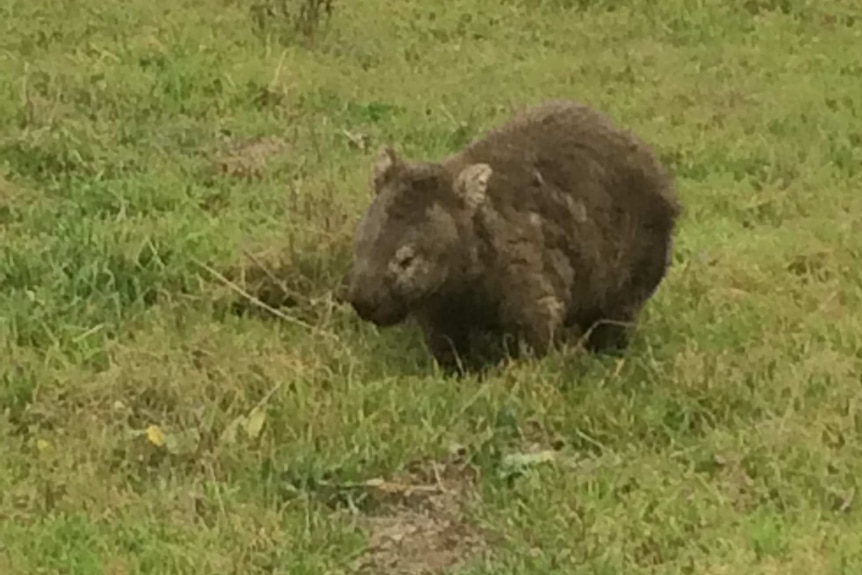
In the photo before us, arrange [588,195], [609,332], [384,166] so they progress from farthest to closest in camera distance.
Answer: [609,332] < [588,195] < [384,166]

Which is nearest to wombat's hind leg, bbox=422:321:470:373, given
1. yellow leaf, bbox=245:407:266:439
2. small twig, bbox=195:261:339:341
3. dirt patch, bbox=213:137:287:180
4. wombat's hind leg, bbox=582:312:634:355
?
small twig, bbox=195:261:339:341

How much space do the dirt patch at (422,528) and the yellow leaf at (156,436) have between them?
0.73 m

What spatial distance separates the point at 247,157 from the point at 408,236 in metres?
2.97

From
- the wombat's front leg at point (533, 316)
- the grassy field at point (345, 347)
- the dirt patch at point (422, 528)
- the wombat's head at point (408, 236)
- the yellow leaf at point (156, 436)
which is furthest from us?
the wombat's front leg at point (533, 316)

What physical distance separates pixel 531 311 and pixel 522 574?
1868 mm

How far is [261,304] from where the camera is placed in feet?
24.1

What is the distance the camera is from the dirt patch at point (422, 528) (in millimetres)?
5332

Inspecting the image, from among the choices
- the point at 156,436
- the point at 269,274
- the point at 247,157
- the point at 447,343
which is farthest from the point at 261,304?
the point at 247,157

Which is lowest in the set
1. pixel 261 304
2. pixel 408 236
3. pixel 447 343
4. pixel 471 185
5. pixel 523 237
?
pixel 261 304

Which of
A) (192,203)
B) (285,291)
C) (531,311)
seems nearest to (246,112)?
(192,203)

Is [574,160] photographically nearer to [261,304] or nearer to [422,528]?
[261,304]

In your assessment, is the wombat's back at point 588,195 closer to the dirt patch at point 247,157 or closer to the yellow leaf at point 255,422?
the yellow leaf at point 255,422

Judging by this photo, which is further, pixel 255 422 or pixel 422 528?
pixel 255 422

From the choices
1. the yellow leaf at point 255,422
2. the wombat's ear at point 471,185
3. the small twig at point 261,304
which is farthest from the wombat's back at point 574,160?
the yellow leaf at point 255,422
